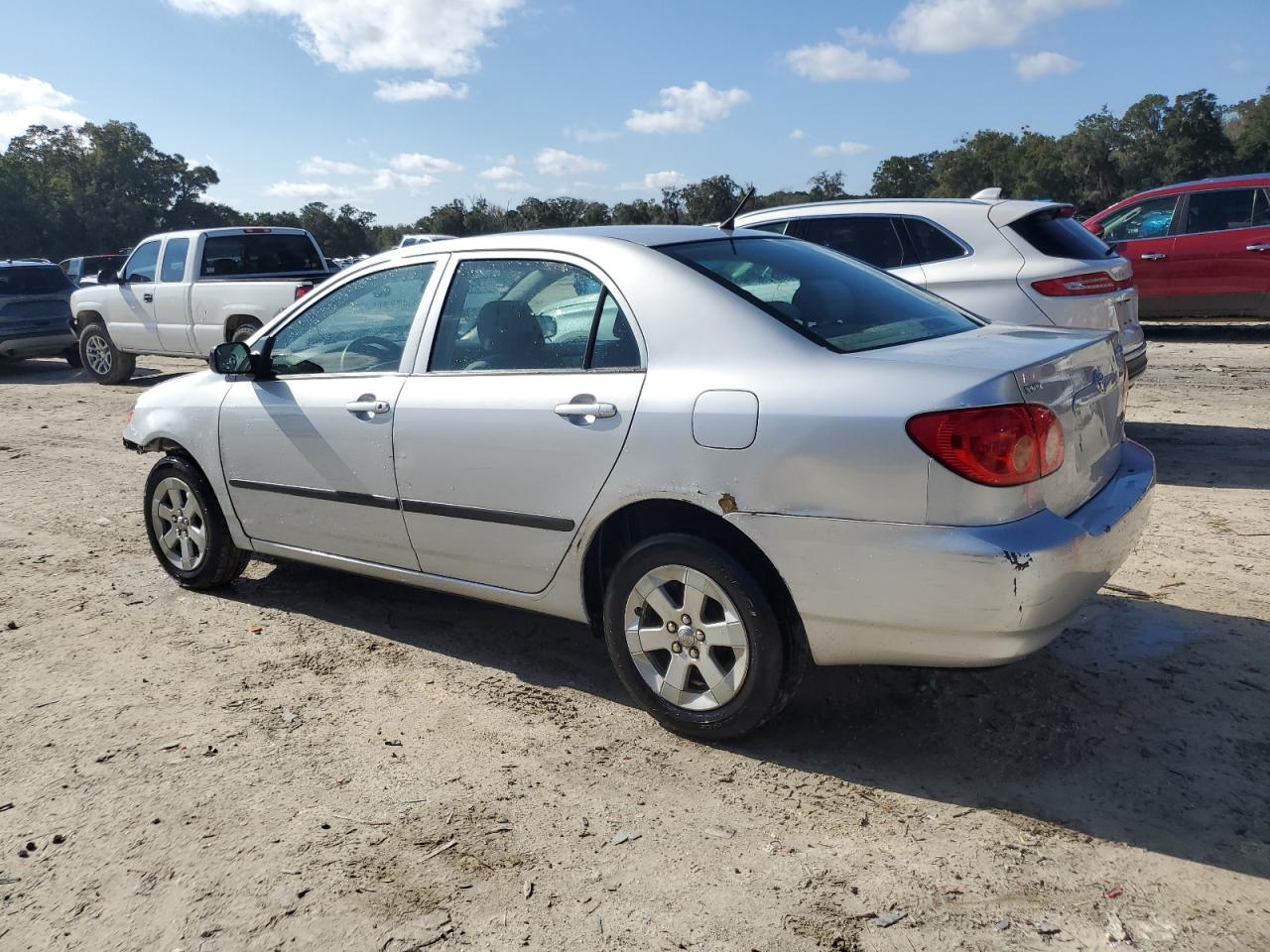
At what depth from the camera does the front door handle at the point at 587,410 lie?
3.54m

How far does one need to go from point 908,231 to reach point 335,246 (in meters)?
57.8

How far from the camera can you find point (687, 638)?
345 cm

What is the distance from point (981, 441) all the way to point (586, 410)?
1.32 meters

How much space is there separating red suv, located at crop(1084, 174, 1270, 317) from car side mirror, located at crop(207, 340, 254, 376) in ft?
35.8

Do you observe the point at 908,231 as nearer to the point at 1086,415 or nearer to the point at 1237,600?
the point at 1237,600

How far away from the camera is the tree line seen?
52.4 meters

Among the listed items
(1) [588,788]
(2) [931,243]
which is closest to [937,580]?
(1) [588,788]

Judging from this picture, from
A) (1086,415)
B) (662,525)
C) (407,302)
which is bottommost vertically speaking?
(662,525)

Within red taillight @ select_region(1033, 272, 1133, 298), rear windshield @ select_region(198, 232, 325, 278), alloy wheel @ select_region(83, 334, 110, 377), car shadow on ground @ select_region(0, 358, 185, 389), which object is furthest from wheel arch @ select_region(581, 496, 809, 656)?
alloy wheel @ select_region(83, 334, 110, 377)

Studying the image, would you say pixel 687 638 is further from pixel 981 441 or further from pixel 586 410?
pixel 981 441

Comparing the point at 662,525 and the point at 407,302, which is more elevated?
the point at 407,302

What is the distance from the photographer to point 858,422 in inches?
119

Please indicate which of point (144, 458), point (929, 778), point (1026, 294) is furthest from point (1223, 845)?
point (144, 458)

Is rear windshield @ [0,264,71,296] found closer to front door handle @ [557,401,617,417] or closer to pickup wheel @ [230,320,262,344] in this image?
pickup wheel @ [230,320,262,344]
